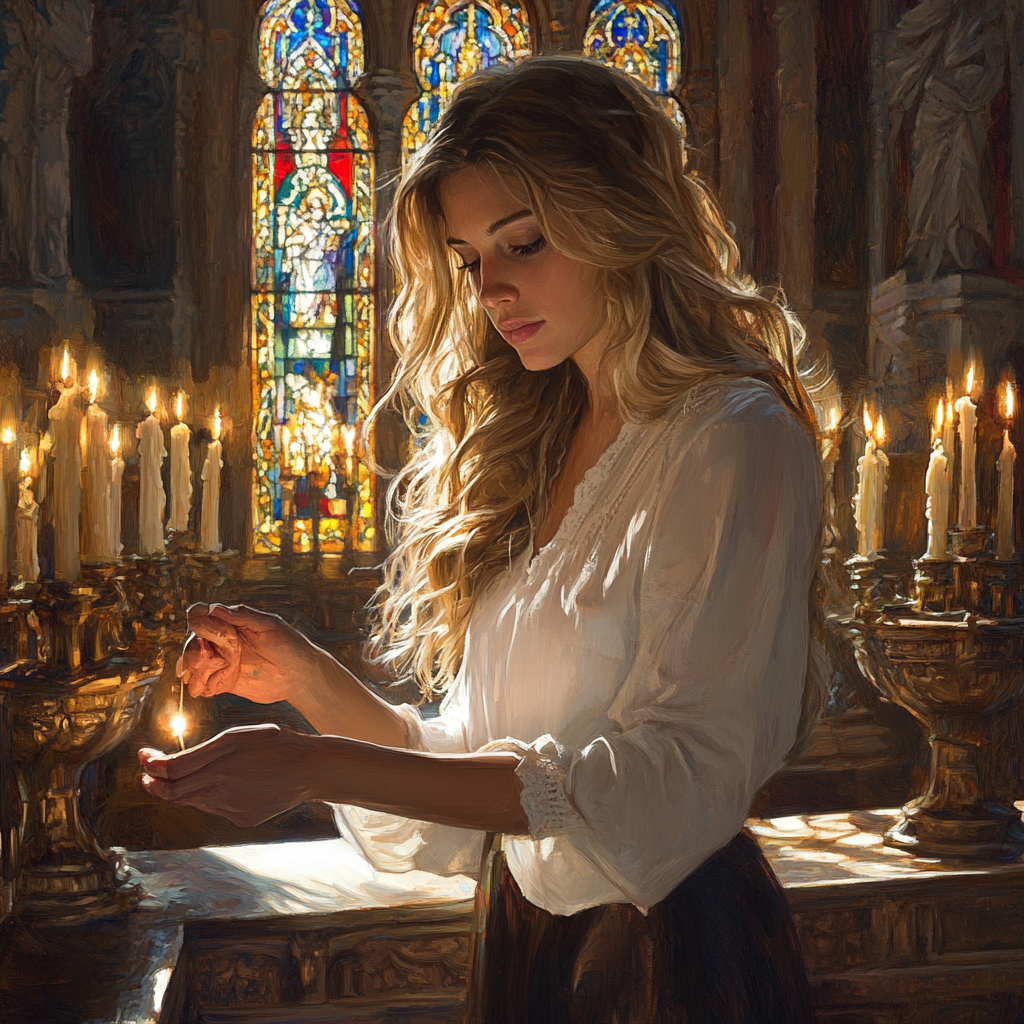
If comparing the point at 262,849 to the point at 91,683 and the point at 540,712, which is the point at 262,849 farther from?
the point at 540,712

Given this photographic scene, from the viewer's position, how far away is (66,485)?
7.04ft

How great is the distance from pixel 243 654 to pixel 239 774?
46cm

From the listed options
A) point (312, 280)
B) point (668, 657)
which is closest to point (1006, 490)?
point (668, 657)

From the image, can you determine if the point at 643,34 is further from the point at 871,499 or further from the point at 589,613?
the point at 589,613

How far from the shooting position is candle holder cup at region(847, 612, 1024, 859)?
228cm

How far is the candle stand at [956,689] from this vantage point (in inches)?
89.7

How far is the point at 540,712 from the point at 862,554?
2007 millimetres

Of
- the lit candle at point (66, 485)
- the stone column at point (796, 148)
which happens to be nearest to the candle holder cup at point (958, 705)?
the lit candle at point (66, 485)

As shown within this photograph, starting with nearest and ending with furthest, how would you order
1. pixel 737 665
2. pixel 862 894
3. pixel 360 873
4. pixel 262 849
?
1. pixel 737 665
2. pixel 862 894
3. pixel 360 873
4. pixel 262 849

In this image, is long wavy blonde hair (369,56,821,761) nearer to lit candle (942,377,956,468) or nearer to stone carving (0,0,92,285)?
lit candle (942,377,956,468)

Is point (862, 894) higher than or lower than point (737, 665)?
lower

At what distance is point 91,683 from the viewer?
6.71 ft

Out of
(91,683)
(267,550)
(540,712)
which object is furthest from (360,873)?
(267,550)

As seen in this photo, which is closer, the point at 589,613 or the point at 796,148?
the point at 589,613
